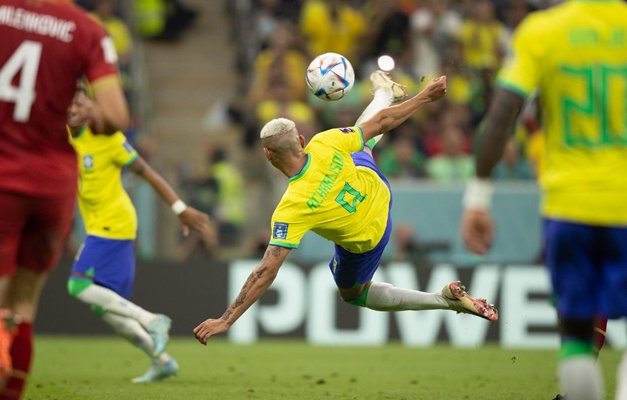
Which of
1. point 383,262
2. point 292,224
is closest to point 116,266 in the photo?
point 292,224

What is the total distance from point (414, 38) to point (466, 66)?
3.76 feet

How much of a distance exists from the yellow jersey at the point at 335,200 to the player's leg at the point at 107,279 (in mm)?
2526

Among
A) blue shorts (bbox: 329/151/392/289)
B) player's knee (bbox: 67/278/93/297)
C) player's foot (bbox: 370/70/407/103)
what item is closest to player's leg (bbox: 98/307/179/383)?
player's knee (bbox: 67/278/93/297)

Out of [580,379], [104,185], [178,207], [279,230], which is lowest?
[580,379]

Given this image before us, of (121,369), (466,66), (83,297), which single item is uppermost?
(466,66)

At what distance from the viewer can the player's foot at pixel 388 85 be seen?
398 inches

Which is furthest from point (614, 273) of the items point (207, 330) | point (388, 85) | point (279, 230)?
point (388, 85)

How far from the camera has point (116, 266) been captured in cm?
1151

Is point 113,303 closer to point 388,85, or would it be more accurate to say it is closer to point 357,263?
point 357,263

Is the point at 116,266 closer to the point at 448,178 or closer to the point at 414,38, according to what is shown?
the point at 448,178

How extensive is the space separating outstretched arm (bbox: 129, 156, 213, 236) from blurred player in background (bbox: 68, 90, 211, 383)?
1cm

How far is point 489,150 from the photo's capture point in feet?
19.4

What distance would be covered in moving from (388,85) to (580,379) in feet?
15.8

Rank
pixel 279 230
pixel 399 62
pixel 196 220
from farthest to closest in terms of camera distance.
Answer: pixel 399 62 → pixel 196 220 → pixel 279 230
